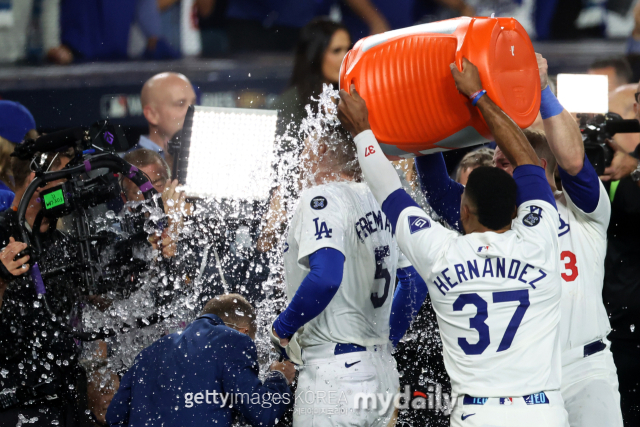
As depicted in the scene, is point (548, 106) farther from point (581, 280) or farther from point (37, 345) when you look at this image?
point (37, 345)

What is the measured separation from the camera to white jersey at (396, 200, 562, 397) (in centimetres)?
227

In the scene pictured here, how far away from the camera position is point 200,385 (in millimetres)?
2879

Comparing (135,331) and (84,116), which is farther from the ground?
(84,116)

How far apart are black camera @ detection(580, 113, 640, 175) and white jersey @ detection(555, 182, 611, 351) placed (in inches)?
33.3

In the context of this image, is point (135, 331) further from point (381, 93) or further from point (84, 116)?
point (84, 116)

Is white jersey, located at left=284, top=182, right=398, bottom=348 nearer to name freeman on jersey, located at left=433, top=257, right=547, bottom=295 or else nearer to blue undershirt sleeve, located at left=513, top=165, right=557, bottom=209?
name freeman on jersey, located at left=433, top=257, right=547, bottom=295

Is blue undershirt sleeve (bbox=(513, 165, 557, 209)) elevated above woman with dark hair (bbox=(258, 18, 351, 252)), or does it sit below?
below

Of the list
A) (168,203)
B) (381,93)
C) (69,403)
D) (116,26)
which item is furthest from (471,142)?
(116,26)

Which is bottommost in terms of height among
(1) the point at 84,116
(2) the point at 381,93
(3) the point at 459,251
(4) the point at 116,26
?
(3) the point at 459,251

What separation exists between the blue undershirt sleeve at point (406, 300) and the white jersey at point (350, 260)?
12 cm

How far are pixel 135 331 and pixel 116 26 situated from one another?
158 inches

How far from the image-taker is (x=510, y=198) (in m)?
2.34

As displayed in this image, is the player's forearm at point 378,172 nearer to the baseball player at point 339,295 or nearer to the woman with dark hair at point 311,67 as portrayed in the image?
the baseball player at point 339,295

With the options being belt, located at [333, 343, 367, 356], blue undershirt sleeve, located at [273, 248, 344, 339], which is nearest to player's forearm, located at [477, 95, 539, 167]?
blue undershirt sleeve, located at [273, 248, 344, 339]
